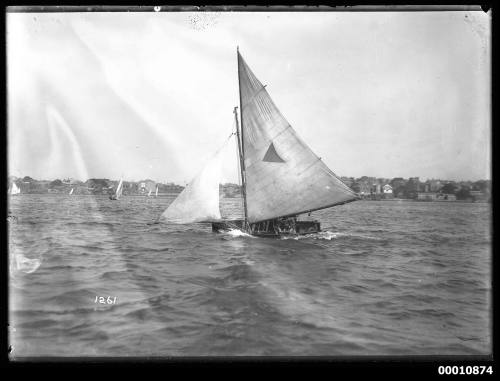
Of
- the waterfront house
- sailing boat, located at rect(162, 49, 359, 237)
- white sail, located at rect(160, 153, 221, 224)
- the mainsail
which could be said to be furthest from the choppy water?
the mainsail

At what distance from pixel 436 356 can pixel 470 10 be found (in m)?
6.21

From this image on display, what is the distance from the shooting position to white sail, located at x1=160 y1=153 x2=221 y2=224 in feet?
22.6

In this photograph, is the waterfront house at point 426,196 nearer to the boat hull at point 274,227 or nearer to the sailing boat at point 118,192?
the boat hull at point 274,227

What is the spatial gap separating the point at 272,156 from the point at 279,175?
588 millimetres

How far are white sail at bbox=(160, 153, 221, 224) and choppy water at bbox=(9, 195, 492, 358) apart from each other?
130 centimetres

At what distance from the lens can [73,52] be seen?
5738mm

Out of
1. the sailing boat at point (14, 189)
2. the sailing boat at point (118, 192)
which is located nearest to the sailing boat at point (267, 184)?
the sailing boat at point (118, 192)

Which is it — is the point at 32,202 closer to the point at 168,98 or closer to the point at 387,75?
the point at 168,98

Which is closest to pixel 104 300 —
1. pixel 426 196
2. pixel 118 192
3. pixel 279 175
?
pixel 118 192

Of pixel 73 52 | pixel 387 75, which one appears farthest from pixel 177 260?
pixel 387 75

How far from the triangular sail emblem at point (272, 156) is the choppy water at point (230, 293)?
2.95 m

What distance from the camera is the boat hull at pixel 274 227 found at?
31.1ft

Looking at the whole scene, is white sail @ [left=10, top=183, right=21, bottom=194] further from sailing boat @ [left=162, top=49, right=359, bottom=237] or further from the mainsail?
the mainsail

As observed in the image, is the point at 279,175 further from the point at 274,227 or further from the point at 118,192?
the point at 118,192
